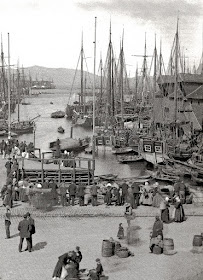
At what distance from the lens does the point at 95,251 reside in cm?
1816

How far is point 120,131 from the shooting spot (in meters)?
60.8

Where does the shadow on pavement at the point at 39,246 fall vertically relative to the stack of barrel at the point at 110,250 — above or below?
→ below

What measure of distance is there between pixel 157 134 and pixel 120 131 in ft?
20.7

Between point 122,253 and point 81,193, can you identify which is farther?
point 81,193

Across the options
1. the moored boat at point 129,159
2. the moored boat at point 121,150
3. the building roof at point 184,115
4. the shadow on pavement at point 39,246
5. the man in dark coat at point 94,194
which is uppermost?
the building roof at point 184,115

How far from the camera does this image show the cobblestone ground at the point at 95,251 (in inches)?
630

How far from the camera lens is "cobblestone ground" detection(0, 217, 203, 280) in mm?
15992

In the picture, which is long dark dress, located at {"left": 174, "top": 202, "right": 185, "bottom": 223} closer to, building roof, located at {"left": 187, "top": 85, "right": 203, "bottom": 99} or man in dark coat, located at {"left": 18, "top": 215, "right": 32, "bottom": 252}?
man in dark coat, located at {"left": 18, "top": 215, "right": 32, "bottom": 252}

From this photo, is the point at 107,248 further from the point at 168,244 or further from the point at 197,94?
the point at 197,94

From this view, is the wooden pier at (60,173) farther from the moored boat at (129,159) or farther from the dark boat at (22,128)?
the dark boat at (22,128)

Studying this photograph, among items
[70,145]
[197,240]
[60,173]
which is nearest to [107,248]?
[197,240]

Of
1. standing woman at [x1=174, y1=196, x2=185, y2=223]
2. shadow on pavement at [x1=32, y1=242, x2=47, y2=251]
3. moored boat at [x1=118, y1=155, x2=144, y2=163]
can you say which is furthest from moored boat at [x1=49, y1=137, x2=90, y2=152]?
shadow on pavement at [x1=32, y1=242, x2=47, y2=251]

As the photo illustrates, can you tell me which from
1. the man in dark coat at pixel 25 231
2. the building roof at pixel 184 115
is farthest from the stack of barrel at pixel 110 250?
the building roof at pixel 184 115

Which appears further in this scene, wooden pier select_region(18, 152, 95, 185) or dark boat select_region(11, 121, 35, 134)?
dark boat select_region(11, 121, 35, 134)
